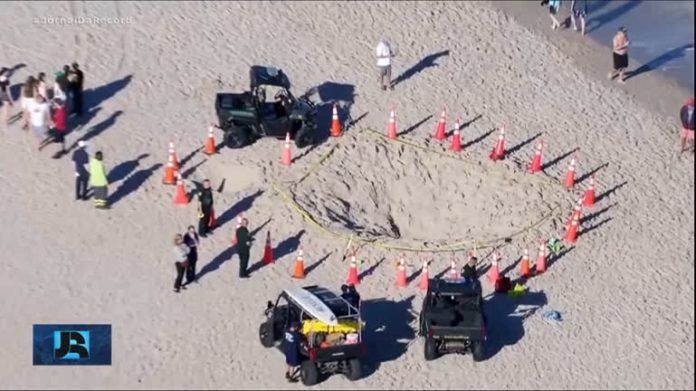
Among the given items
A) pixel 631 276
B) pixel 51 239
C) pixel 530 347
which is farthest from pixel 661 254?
pixel 51 239

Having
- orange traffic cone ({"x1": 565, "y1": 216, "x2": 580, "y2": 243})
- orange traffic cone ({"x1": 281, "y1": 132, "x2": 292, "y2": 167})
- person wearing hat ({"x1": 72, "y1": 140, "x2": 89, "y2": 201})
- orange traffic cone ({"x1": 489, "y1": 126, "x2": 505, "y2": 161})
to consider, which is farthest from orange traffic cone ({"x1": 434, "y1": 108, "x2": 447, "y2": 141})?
person wearing hat ({"x1": 72, "y1": 140, "x2": 89, "y2": 201})

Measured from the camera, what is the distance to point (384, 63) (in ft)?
138

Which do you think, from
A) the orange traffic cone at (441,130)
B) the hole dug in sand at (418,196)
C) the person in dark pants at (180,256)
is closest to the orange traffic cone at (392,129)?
the hole dug in sand at (418,196)

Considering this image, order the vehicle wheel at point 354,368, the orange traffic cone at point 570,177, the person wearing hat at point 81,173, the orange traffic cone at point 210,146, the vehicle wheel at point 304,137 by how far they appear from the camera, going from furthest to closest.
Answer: the orange traffic cone at point 570,177, the vehicle wheel at point 304,137, the orange traffic cone at point 210,146, the person wearing hat at point 81,173, the vehicle wheel at point 354,368

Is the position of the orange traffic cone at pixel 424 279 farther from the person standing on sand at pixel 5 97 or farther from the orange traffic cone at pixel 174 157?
the person standing on sand at pixel 5 97

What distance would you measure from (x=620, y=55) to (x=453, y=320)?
11792 millimetres

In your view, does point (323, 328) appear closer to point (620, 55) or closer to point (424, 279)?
point (424, 279)

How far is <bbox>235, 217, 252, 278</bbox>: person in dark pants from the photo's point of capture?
3500cm

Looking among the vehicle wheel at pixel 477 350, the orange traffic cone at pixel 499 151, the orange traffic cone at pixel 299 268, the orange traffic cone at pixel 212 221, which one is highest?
the orange traffic cone at pixel 499 151

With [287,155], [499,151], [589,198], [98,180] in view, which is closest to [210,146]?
[287,155]

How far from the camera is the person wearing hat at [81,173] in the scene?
36.8 metres

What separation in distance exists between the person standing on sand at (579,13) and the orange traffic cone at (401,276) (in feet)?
40.2

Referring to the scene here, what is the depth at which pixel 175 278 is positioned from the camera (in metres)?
35.3

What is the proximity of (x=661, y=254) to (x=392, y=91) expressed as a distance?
8403 millimetres
